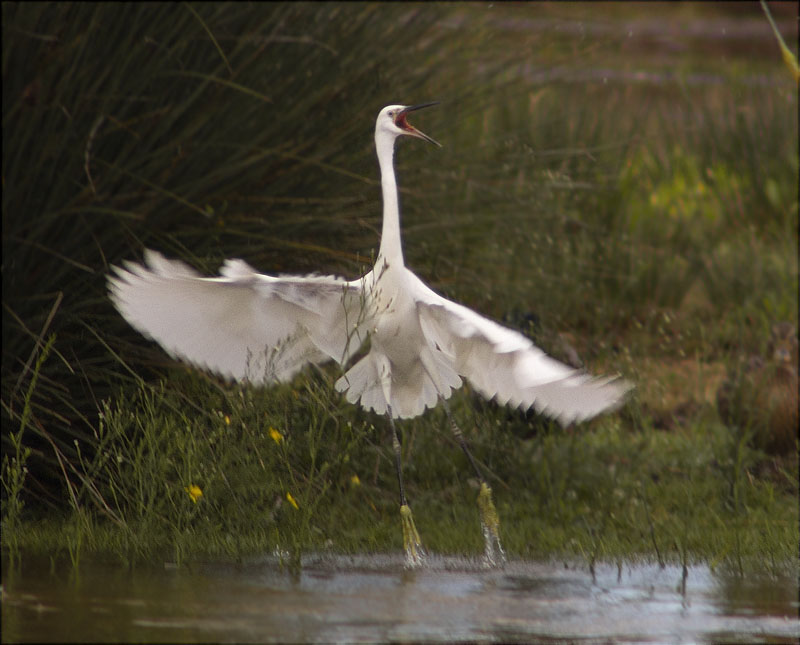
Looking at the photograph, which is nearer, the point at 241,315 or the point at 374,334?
the point at 241,315

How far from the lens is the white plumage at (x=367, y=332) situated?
3738 millimetres

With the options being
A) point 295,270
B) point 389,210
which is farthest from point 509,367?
point 295,270

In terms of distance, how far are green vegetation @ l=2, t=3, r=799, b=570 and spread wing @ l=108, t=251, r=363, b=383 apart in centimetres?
14

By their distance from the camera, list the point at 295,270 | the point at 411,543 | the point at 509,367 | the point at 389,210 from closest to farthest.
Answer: the point at 509,367
the point at 411,543
the point at 389,210
the point at 295,270

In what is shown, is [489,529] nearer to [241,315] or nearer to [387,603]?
[387,603]

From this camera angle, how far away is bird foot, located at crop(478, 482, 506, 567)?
13.6ft

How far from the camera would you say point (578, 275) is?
658cm

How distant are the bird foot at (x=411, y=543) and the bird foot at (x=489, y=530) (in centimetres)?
23

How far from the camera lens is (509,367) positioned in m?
3.91

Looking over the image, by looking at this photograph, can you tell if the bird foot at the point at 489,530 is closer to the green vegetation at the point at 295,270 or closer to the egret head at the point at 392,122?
the green vegetation at the point at 295,270

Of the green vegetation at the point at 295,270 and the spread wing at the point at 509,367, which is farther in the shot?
the green vegetation at the point at 295,270

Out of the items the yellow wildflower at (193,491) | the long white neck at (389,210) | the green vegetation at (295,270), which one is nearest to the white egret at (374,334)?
the long white neck at (389,210)

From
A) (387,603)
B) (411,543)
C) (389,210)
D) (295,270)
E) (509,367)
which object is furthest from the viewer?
(295,270)

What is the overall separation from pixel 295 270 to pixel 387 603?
6.06 feet
